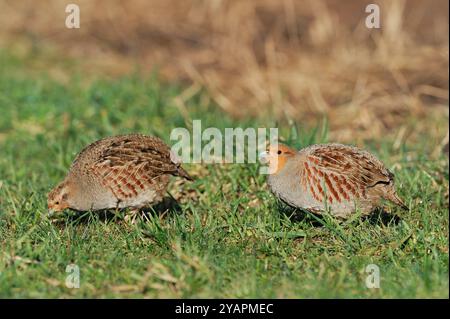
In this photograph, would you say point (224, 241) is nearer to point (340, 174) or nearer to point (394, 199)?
point (340, 174)

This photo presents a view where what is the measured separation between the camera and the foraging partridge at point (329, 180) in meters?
5.33

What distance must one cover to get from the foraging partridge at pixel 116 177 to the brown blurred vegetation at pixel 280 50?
232 centimetres

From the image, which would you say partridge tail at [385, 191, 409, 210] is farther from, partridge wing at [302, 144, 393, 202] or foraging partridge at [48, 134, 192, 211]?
foraging partridge at [48, 134, 192, 211]

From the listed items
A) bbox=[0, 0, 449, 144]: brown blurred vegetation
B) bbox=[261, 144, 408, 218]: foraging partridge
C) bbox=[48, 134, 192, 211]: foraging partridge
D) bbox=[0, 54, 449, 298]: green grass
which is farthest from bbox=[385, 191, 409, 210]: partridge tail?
bbox=[0, 0, 449, 144]: brown blurred vegetation

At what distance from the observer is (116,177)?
18.3 feet

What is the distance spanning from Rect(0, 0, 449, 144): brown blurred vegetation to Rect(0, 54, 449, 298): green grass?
1.16 m

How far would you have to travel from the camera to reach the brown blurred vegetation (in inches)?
343

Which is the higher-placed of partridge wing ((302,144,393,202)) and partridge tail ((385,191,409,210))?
partridge wing ((302,144,393,202))

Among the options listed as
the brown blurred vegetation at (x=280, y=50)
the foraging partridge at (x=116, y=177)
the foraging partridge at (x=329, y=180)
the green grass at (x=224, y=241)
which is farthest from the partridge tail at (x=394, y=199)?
the brown blurred vegetation at (x=280, y=50)

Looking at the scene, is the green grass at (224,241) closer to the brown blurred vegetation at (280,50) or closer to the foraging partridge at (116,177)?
the foraging partridge at (116,177)

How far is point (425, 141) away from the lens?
753 cm

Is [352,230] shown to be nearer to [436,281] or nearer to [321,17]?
[436,281]

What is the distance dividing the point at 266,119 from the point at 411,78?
2260 mm
